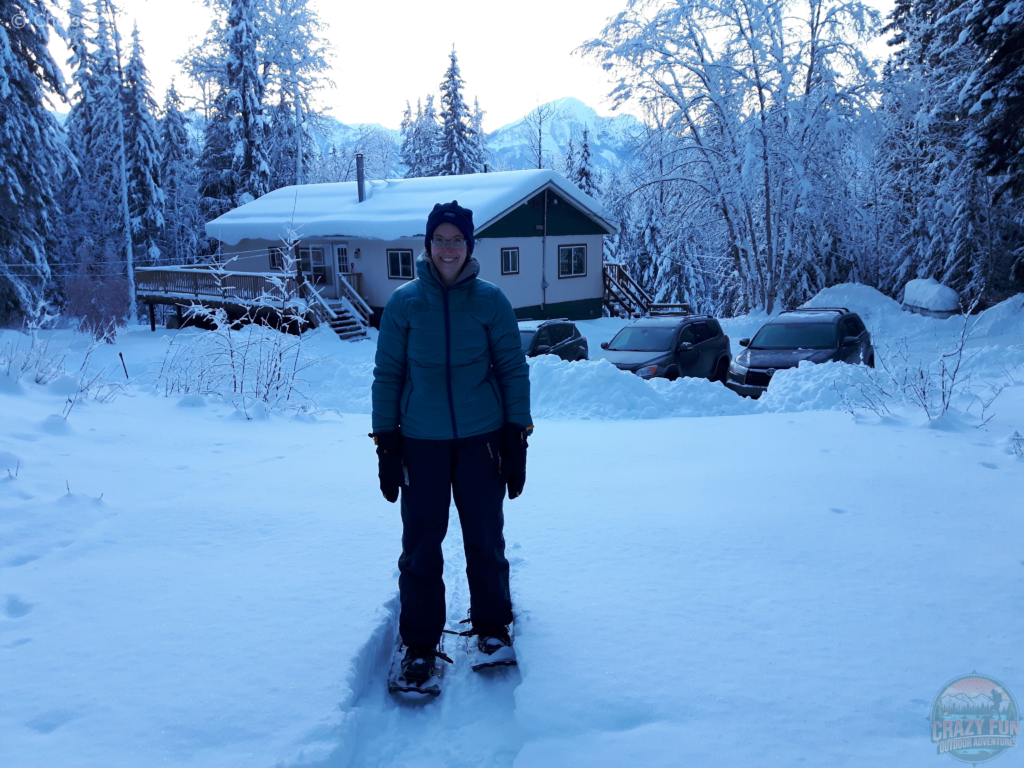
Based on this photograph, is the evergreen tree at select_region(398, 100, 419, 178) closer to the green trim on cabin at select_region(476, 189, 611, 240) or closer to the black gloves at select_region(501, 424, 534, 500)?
the green trim on cabin at select_region(476, 189, 611, 240)

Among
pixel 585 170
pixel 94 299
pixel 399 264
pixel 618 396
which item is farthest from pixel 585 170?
pixel 618 396

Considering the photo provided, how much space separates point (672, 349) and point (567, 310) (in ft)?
47.0

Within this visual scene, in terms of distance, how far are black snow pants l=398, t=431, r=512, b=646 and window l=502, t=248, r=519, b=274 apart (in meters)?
21.7

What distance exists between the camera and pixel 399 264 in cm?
2439

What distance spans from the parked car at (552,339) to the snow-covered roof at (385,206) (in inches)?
279

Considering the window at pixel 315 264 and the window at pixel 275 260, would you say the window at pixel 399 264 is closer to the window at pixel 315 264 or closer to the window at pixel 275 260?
the window at pixel 315 264

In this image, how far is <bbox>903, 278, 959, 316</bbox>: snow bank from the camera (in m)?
21.5

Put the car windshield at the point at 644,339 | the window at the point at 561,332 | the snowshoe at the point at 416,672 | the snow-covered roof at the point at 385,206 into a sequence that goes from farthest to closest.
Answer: the snow-covered roof at the point at 385,206
the window at the point at 561,332
the car windshield at the point at 644,339
the snowshoe at the point at 416,672

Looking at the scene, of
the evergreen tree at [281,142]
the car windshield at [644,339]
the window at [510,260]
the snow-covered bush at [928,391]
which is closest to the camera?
the snow-covered bush at [928,391]

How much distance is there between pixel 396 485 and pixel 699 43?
24885 mm

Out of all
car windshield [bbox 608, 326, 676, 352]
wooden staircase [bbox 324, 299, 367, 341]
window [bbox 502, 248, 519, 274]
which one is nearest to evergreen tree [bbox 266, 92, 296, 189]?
wooden staircase [bbox 324, 299, 367, 341]

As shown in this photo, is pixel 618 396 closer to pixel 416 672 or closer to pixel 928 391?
pixel 928 391

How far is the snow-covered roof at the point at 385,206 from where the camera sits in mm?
22906

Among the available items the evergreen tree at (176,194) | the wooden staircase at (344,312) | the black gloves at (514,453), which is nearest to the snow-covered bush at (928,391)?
the black gloves at (514,453)
